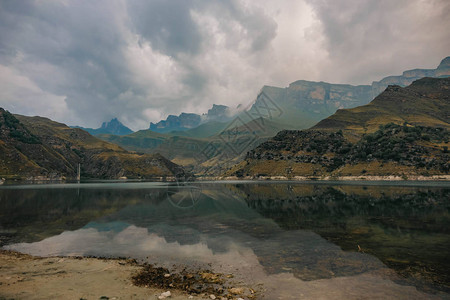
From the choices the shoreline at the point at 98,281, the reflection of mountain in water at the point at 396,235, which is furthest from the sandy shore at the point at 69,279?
the reflection of mountain in water at the point at 396,235

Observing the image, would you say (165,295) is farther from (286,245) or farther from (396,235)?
(396,235)

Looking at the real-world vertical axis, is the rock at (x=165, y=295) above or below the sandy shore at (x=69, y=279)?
above

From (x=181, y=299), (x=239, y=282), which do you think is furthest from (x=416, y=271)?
(x=181, y=299)

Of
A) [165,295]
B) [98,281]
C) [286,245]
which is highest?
[165,295]

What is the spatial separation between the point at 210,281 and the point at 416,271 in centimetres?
1521

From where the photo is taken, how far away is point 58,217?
4584 cm

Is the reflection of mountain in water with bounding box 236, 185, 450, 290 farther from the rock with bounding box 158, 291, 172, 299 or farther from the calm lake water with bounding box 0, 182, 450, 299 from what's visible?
the rock with bounding box 158, 291, 172, 299

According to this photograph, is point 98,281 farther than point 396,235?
No

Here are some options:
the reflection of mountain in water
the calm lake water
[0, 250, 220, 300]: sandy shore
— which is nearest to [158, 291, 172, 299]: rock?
[0, 250, 220, 300]: sandy shore

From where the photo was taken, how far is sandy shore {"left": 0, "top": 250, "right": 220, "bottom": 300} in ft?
48.3

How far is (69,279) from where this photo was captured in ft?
56.8

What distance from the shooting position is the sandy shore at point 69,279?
14727 mm

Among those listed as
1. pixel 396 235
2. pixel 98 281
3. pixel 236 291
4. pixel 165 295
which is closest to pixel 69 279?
pixel 98 281

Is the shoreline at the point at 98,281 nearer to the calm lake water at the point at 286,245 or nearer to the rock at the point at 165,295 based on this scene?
the rock at the point at 165,295
